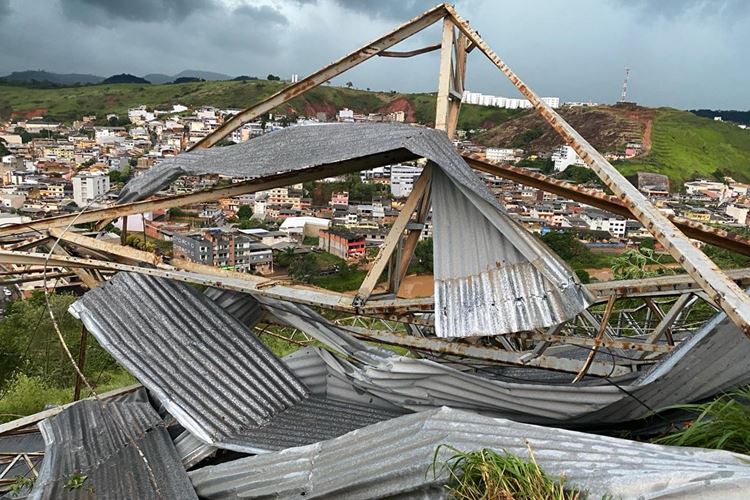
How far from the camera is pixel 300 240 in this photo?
1612 inches

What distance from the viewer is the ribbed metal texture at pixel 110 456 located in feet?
8.11

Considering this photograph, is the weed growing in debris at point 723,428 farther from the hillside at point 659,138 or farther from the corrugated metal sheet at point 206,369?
the hillside at point 659,138

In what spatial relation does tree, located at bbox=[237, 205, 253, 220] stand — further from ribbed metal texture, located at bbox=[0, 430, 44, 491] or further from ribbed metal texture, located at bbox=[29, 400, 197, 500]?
ribbed metal texture, located at bbox=[29, 400, 197, 500]

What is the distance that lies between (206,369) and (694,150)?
74524 millimetres

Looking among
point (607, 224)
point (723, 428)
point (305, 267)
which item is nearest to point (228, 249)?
point (305, 267)

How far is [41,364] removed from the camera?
12.9m

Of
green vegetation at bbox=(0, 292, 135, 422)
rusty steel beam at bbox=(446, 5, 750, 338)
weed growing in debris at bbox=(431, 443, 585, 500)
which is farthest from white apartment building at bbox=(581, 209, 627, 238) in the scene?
weed growing in debris at bbox=(431, 443, 585, 500)

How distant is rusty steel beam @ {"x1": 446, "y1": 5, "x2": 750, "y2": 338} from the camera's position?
173cm

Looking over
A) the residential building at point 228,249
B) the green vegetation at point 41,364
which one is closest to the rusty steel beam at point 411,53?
the green vegetation at point 41,364

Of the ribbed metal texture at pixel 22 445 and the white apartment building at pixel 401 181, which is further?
the white apartment building at pixel 401 181

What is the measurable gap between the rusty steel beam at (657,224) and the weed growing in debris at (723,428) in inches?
18.0

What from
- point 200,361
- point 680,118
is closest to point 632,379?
point 200,361

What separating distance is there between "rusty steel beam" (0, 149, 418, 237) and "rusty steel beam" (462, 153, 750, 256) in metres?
0.51

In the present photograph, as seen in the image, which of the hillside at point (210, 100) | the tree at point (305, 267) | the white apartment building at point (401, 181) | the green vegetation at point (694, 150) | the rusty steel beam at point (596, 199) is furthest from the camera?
the hillside at point (210, 100)
